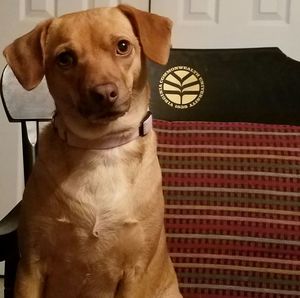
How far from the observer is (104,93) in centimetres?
115

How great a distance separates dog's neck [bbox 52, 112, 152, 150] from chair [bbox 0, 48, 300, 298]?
27 centimetres

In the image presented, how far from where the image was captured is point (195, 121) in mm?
1703

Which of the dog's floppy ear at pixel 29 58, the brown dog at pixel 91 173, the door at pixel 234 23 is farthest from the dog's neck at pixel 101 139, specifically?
the door at pixel 234 23

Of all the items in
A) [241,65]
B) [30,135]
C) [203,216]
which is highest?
[241,65]

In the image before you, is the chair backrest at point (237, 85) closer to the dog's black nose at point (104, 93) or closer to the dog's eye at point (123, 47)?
the dog's eye at point (123, 47)

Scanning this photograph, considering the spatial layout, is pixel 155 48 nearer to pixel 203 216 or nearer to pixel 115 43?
pixel 115 43

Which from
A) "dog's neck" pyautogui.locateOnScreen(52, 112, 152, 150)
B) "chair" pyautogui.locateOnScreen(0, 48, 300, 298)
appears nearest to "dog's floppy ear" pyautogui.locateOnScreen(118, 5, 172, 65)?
"dog's neck" pyautogui.locateOnScreen(52, 112, 152, 150)

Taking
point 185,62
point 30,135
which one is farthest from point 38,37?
point 185,62

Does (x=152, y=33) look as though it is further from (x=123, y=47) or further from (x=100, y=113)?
(x=100, y=113)

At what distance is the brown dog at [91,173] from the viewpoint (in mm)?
1250

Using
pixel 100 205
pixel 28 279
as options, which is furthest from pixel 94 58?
pixel 28 279

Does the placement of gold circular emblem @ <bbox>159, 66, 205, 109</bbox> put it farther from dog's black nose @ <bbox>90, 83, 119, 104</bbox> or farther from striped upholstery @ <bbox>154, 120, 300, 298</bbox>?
dog's black nose @ <bbox>90, 83, 119, 104</bbox>

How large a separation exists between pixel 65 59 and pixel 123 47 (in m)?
0.11

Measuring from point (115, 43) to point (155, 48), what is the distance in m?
0.09
